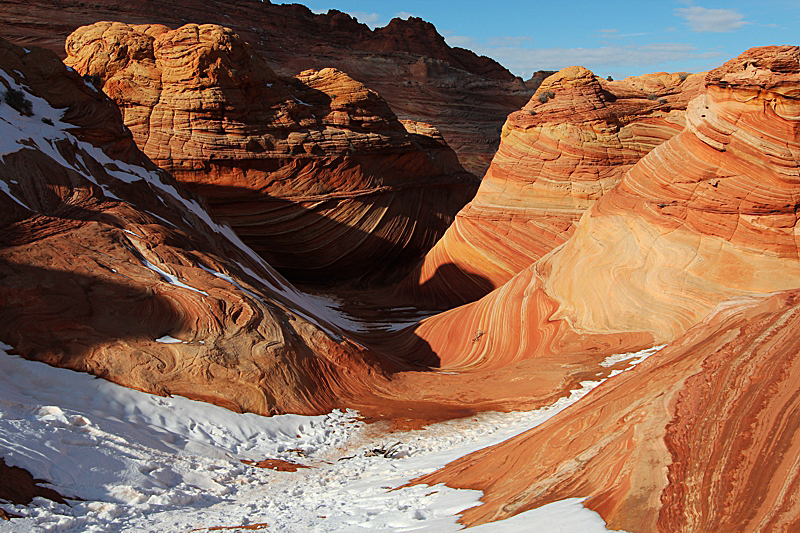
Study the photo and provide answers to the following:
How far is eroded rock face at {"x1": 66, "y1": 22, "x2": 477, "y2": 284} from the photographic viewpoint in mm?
14312

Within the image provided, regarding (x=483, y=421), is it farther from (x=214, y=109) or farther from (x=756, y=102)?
(x=214, y=109)

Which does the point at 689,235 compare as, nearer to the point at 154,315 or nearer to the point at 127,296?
the point at 154,315

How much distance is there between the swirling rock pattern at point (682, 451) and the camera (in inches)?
115

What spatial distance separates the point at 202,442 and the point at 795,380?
4.26 meters

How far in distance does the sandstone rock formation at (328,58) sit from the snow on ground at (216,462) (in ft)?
71.8

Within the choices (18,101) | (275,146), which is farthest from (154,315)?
(275,146)

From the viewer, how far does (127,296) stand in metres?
6.70

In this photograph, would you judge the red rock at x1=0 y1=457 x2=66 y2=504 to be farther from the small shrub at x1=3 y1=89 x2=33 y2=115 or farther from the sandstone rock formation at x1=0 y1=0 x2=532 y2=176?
the sandstone rock formation at x1=0 y1=0 x2=532 y2=176

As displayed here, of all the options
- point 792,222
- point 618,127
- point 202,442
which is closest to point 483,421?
point 202,442

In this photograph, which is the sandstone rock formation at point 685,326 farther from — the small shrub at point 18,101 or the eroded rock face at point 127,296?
the small shrub at point 18,101

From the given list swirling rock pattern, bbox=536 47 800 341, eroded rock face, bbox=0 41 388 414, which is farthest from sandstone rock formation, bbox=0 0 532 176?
eroded rock face, bbox=0 41 388 414

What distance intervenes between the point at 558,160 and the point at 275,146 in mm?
6199

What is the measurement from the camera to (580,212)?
12.3 meters

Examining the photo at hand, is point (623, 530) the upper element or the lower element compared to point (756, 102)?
lower
